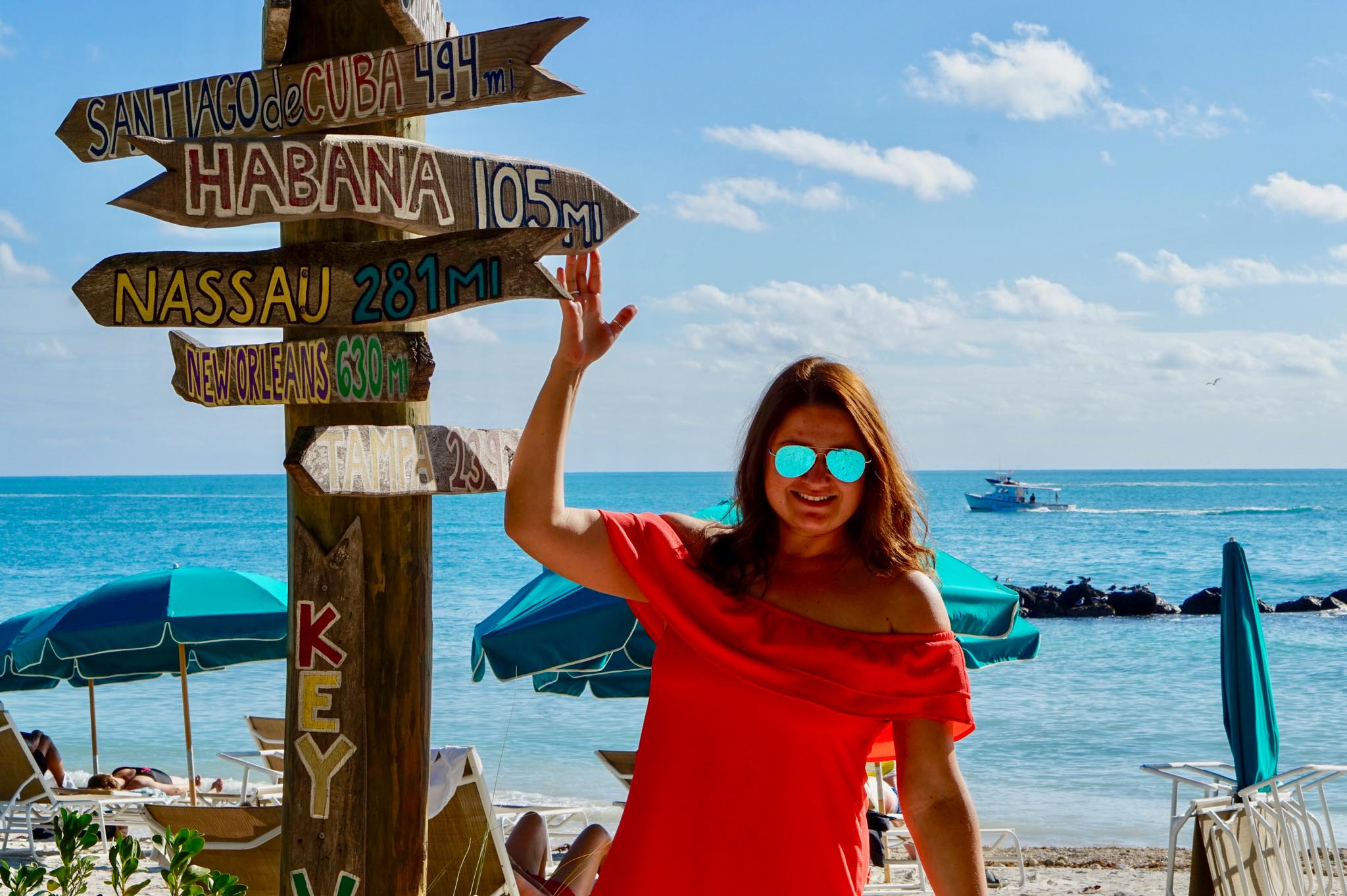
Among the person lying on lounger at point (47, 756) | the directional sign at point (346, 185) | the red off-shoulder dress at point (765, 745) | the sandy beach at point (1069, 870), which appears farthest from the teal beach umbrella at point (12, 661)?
the red off-shoulder dress at point (765, 745)

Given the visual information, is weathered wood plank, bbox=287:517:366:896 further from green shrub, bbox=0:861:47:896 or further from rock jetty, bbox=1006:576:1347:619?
rock jetty, bbox=1006:576:1347:619

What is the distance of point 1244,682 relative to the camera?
18.2 feet

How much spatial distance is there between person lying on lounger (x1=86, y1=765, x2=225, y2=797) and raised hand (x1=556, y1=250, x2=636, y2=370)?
Answer: 310 inches

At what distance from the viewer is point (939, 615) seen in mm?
2049

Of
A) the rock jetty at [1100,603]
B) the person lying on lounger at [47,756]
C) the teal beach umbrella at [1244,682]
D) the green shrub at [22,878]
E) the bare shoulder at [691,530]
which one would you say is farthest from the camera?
the rock jetty at [1100,603]

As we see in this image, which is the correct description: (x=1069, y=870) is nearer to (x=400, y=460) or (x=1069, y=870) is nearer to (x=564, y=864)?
(x=564, y=864)

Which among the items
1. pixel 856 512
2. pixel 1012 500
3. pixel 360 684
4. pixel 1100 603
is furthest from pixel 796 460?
pixel 1012 500

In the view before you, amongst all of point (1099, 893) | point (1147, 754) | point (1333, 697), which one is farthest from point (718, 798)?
point (1333, 697)

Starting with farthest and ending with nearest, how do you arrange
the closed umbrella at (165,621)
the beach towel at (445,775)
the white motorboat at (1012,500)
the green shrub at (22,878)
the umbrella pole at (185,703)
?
the white motorboat at (1012,500), the umbrella pole at (185,703), the closed umbrella at (165,621), the beach towel at (445,775), the green shrub at (22,878)

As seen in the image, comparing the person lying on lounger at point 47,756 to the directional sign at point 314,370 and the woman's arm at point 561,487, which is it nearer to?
the directional sign at point 314,370

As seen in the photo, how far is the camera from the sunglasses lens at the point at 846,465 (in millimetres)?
2023

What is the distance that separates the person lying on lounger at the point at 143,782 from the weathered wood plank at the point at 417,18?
6990 mm

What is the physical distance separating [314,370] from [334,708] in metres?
0.87

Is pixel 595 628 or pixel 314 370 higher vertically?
pixel 314 370
